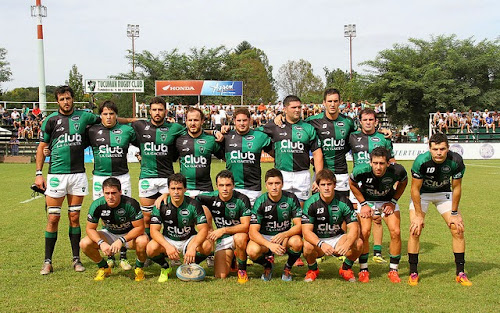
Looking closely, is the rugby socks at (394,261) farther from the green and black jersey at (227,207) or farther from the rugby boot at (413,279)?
the green and black jersey at (227,207)

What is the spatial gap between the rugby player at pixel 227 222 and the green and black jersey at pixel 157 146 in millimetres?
783

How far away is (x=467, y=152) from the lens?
2958 cm

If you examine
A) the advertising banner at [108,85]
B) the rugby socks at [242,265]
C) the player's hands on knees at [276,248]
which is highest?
the advertising banner at [108,85]

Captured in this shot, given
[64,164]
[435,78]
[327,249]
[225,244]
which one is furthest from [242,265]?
[435,78]

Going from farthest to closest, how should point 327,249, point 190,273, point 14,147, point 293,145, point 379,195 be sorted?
point 14,147 < point 293,145 < point 379,195 < point 190,273 < point 327,249

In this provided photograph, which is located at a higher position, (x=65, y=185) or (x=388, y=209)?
(x=65, y=185)

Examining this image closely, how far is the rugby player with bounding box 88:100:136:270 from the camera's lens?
21.0 feet

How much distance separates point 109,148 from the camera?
640cm

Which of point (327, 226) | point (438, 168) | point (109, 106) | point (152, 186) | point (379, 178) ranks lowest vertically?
point (327, 226)

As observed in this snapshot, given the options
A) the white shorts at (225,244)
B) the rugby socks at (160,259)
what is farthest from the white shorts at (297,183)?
the rugby socks at (160,259)

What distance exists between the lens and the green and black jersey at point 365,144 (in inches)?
263

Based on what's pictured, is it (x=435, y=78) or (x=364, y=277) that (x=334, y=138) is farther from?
(x=435, y=78)

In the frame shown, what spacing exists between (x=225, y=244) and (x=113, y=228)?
4.64 ft

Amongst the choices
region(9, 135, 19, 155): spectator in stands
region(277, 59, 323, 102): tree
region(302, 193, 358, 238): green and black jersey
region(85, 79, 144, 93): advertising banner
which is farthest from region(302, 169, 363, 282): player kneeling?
region(277, 59, 323, 102): tree
